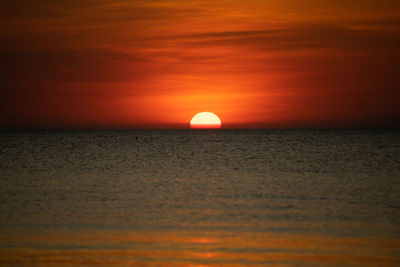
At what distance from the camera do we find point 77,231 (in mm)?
17062

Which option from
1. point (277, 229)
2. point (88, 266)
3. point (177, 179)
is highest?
point (177, 179)

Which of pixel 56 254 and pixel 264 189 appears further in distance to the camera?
pixel 264 189

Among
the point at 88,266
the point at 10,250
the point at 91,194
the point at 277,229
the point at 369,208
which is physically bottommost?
the point at 88,266

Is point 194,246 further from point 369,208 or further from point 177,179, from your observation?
point 177,179

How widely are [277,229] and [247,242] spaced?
248 centimetres

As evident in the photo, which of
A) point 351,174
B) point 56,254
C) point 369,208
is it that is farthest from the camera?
point 351,174

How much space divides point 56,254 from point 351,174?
30748 millimetres

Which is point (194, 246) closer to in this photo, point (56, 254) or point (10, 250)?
point (56, 254)

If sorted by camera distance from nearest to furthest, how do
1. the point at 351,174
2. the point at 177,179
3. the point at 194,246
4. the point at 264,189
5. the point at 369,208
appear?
the point at 194,246, the point at 369,208, the point at 264,189, the point at 177,179, the point at 351,174

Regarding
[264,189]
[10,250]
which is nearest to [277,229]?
[10,250]

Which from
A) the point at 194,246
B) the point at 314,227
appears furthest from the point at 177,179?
the point at 194,246

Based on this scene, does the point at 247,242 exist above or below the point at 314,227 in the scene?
below

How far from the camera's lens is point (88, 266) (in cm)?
1261

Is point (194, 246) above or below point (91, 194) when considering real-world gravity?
below
